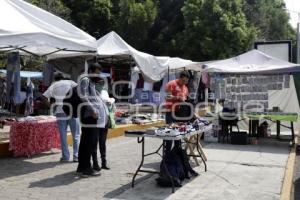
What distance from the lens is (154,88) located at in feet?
70.4

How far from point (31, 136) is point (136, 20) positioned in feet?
85.1

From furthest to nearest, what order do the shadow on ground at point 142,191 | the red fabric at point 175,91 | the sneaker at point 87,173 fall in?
the red fabric at point 175,91
the sneaker at point 87,173
the shadow on ground at point 142,191

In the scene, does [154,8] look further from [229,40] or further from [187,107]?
[187,107]

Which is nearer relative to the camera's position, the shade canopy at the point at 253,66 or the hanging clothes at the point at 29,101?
the shade canopy at the point at 253,66

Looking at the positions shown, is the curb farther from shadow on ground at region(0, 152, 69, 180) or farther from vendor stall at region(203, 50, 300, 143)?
shadow on ground at region(0, 152, 69, 180)

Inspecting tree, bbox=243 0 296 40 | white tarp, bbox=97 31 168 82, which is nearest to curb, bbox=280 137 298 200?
white tarp, bbox=97 31 168 82

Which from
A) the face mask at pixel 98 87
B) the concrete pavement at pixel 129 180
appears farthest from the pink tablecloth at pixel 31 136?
the face mask at pixel 98 87

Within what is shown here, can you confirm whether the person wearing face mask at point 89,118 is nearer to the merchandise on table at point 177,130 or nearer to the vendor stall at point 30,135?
the merchandise on table at point 177,130

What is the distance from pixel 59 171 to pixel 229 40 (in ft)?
83.9

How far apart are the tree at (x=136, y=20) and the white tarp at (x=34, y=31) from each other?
25469 mm

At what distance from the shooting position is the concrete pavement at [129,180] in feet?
21.9

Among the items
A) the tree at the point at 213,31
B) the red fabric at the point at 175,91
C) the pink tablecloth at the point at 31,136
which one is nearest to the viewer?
the red fabric at the point at 175,91

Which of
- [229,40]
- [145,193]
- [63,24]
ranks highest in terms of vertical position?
[229,40]

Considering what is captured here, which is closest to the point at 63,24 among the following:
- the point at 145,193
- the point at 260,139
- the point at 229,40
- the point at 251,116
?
the point at 145,193
